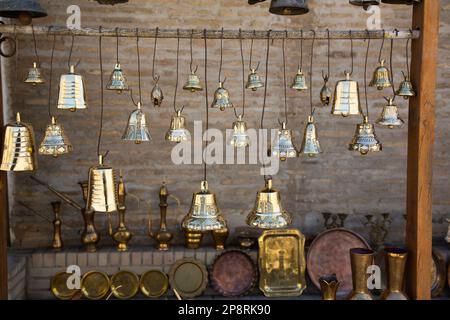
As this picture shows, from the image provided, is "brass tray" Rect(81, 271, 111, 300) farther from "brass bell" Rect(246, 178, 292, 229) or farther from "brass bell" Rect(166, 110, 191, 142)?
"brass bell" Rect(246, 178, 292, 229)

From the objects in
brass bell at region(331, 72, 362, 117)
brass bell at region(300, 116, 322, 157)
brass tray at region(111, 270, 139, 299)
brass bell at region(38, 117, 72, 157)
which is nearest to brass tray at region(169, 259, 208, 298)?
brass tray at region(111, 270, 139, 299)

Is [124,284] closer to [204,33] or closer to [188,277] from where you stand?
[188,277]

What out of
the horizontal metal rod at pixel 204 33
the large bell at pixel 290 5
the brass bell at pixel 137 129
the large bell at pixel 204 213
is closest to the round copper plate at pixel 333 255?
the large bell at pixel 204 213

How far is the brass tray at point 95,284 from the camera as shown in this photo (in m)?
5.80

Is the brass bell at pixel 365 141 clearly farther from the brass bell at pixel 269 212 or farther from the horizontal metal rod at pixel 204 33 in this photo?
the brass bell at pixel 269 212

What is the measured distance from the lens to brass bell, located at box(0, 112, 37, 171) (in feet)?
12.3

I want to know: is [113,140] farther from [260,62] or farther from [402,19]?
[402,19]

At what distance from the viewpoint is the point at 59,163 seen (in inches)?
237

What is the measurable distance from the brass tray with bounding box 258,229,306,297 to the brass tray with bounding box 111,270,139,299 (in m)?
1.44

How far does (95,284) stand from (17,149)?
255cm

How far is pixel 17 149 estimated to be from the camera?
149 inches

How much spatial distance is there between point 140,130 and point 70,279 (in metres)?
2.39

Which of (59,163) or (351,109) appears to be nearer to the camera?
(351,109)
